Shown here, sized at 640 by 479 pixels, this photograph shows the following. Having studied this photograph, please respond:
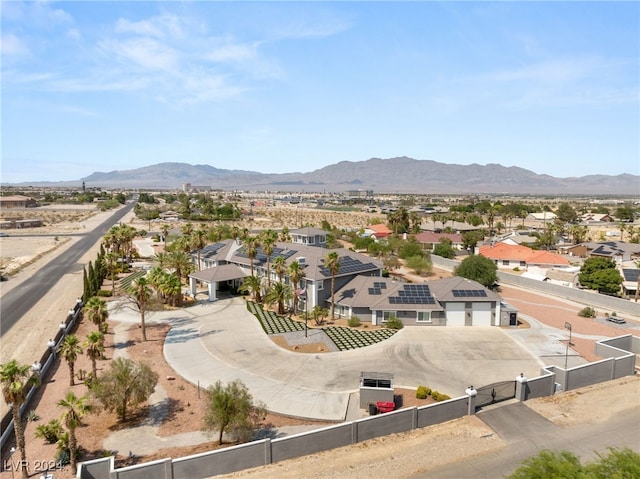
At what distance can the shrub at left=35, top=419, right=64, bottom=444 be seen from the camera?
24.5 m

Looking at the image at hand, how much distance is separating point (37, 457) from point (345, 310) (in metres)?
31.4

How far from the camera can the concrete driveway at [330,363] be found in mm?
30750

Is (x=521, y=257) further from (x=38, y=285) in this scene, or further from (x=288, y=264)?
(x=38, y=285)

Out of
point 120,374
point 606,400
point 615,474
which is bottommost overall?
point 606,400

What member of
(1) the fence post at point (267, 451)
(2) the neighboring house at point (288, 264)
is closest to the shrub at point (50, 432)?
(1) the fence post at point (267, 451)

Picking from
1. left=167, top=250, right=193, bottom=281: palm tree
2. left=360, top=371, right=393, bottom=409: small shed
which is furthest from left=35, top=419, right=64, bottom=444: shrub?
left=167, top=250, right=193, bottom=281: palm tree

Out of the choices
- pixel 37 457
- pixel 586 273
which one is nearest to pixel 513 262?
pixel 586 273

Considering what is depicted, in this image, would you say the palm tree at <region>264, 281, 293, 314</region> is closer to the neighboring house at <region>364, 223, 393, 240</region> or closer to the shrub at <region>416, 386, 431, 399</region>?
the shrub at <region>416, 386, 431, 399</region>

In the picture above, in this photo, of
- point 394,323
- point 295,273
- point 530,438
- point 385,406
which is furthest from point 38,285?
point 530,438

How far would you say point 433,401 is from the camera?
98.4 feet

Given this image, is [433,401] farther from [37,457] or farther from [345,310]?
[37,457]

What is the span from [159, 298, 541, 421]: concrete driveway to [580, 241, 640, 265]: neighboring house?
46.4 meters

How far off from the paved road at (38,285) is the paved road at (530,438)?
44304 millimetres

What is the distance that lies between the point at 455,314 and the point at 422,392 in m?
18.4
